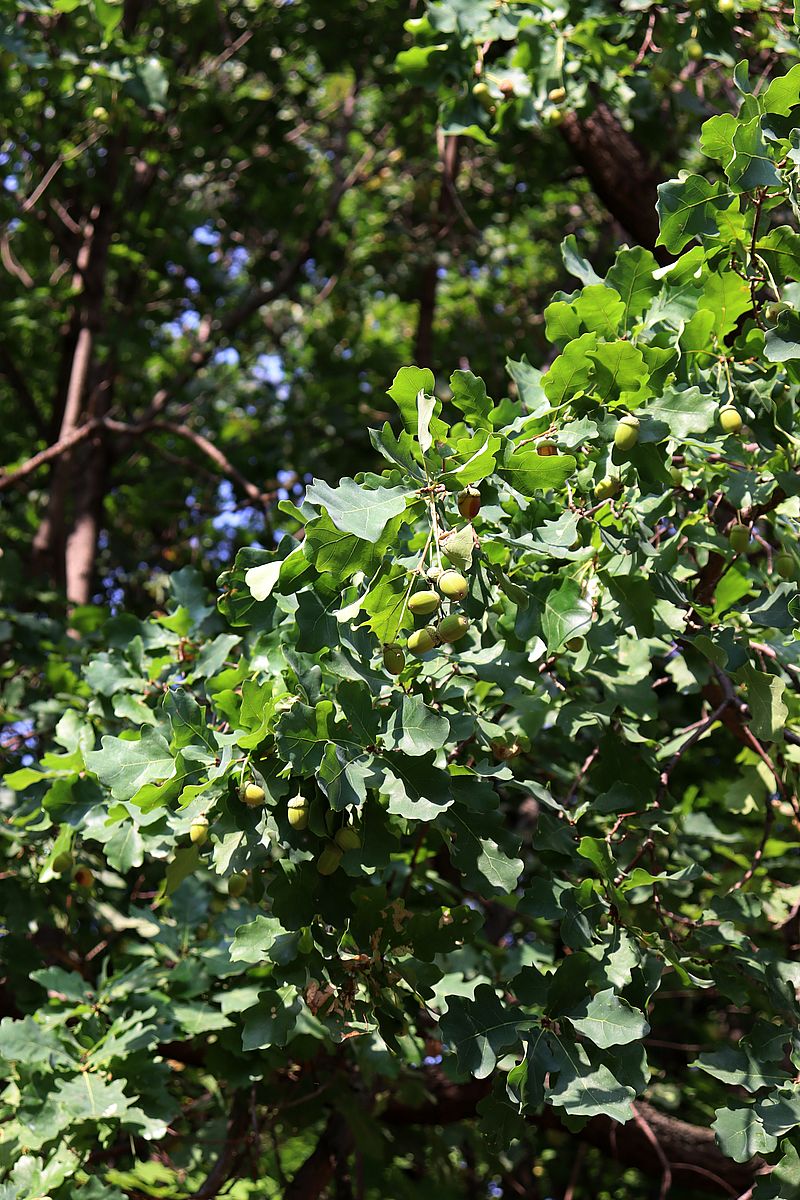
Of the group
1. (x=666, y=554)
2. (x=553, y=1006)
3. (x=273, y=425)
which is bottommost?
(x=273, y=425)

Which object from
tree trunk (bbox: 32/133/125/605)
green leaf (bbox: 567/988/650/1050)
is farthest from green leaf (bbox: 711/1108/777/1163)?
tree trunk (bbox: 32/133/125/605)

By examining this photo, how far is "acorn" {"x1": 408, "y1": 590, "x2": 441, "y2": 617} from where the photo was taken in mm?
1503

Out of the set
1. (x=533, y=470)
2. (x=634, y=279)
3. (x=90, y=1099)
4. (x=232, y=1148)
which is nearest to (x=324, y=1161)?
(x=232, y=1148)

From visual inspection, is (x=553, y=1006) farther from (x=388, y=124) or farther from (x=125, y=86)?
(x=388, y=124)

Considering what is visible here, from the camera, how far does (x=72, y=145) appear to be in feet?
14.9

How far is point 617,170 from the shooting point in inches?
134

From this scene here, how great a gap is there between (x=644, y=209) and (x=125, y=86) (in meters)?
1.58

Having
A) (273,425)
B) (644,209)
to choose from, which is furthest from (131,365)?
(644,209)

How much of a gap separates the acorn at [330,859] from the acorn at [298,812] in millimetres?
81

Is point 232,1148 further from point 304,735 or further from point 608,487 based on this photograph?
point 608,487

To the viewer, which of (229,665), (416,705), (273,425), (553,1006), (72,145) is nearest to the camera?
(416,705)

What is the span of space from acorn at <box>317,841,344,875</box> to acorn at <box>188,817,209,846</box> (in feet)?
0.56

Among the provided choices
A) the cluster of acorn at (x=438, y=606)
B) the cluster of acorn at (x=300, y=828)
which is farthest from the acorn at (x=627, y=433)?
the cluster of acorn at (x=300, y=828)

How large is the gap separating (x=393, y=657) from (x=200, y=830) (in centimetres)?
38
